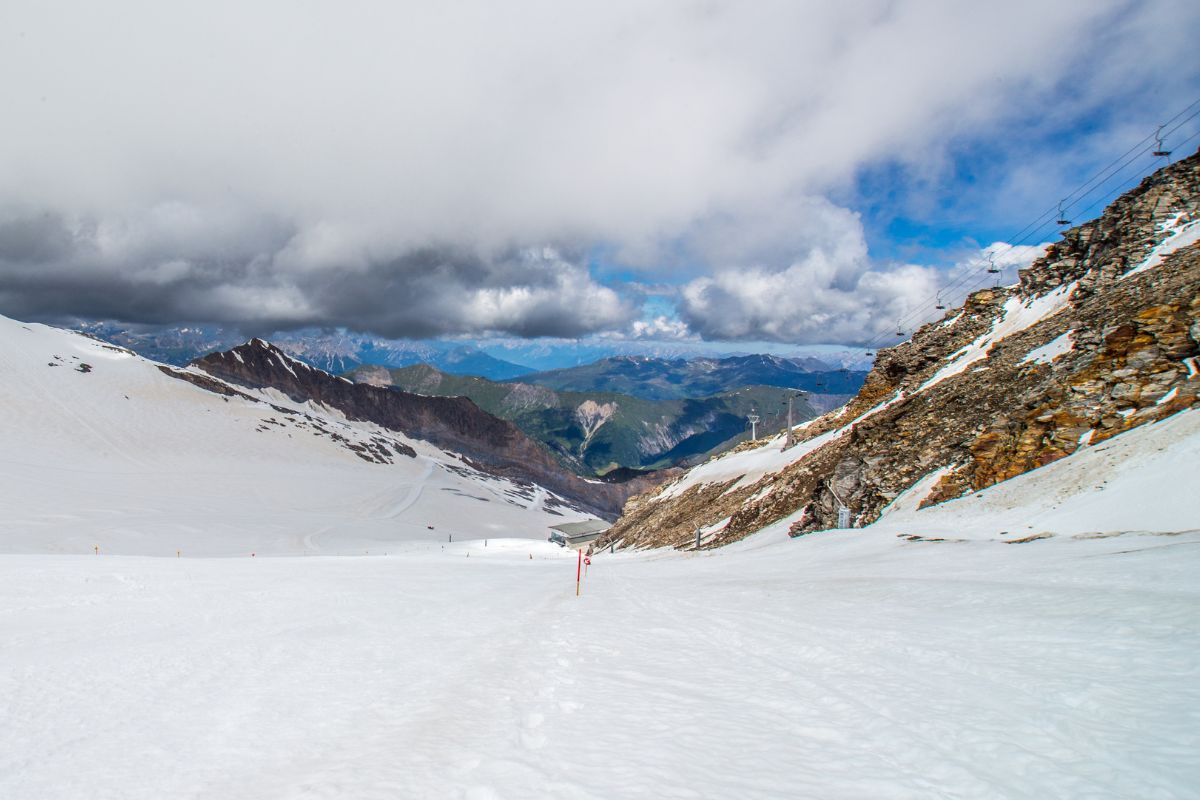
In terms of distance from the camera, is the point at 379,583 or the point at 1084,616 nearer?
the point at 1084,616

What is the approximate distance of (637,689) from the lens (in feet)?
21.0

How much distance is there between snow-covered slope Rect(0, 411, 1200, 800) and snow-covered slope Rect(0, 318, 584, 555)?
55.9m

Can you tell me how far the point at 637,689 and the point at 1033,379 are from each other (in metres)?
28.3

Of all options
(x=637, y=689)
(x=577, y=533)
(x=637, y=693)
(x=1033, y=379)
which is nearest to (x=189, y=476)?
(x=577, y=533)

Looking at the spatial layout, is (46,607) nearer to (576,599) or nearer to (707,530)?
(576,599)

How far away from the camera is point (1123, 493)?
15211 mm

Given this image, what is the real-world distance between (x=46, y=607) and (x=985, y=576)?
18.1 metres

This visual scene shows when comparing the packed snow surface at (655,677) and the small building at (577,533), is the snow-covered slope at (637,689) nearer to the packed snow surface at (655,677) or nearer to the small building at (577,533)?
the packed snow surface at (655,677)

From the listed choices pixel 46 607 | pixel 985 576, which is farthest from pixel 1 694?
pixel 985 576

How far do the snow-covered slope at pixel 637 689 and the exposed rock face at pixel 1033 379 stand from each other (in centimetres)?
912

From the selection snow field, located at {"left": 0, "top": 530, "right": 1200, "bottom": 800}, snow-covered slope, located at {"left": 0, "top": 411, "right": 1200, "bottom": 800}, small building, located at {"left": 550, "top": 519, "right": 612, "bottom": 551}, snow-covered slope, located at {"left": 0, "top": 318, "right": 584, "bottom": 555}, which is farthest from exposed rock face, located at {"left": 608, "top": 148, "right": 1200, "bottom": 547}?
snow-covered slope, located at {"left": 0, "top": 318, "right": 584, "bottom": 555}

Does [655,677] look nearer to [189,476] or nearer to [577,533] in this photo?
[577,533]

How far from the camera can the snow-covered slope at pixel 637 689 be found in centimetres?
427

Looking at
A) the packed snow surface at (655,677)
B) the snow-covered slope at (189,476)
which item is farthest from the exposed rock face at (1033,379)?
the snow-covered slope at (189,476)
